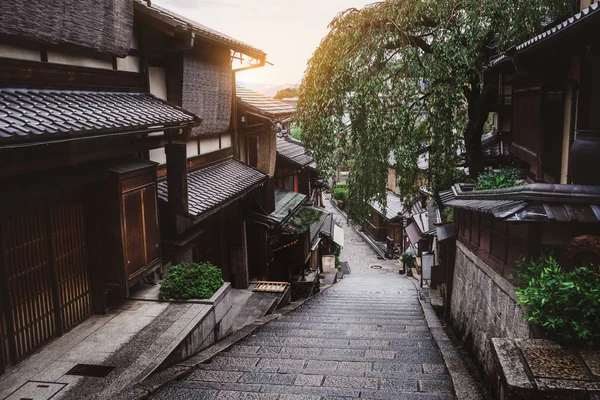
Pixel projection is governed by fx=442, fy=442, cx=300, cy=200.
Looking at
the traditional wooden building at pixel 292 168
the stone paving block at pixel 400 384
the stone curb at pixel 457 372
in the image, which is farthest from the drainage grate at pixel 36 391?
the traditional wooden building at pixel 292 168

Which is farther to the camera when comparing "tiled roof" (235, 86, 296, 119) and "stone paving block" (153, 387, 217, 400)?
"tiled roof" (235, 86, 296, 119)

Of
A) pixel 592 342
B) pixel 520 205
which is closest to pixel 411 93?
pixel 520 205

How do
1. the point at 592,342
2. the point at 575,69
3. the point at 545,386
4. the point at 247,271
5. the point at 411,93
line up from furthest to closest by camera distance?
the point at 247,271
the point at 411,93
the point at 575,69
the point at 592,342
the point at 545,386

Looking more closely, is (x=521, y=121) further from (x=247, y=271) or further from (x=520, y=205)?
(x=247, y=271)

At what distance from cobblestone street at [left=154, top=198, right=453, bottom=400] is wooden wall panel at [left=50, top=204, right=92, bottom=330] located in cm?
313

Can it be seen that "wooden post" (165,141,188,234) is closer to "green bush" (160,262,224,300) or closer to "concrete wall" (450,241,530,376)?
"green bush" (160,262,224,300)

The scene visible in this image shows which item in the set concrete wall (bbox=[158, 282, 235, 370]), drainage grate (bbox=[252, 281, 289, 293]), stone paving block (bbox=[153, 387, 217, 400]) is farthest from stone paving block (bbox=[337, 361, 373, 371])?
drainage grate (bbox=[252, 281, 289, 293])

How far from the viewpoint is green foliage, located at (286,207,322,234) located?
1953 cm

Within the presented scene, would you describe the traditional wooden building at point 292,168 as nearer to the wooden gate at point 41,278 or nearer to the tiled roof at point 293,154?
the tiled roof at point 293,154

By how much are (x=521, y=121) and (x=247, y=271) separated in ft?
35.1

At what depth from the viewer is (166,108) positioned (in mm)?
10180

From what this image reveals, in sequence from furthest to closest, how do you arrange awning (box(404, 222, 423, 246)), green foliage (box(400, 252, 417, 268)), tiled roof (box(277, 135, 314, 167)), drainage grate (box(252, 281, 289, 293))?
1. green foliage (box(400, 252, 417, 268))
2. awning (box(404, 222, 423, 246))
3. tiled roof (box(277, 135, 314, 167))
4. drainage grate (box(252, 281, 289, 293))

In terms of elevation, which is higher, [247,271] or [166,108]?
[166,108]

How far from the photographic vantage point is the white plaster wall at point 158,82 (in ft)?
38.5
